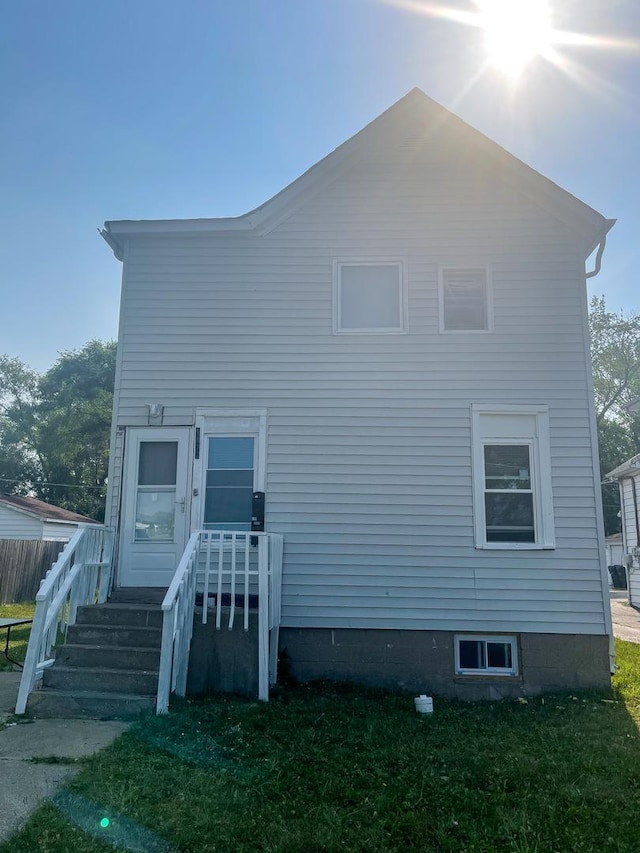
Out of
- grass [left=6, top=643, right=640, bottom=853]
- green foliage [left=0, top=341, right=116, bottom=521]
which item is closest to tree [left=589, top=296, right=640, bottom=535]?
green foliage [left=0, top=341, right=116, bottom=521]

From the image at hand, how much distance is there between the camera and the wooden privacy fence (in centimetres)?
1675

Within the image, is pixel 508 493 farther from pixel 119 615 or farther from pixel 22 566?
pixel 22 566

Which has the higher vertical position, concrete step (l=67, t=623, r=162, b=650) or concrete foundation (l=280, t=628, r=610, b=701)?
concrete step (l=67, t=623, r=162, b=650)

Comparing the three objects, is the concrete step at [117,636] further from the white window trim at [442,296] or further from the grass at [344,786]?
the white window trim at [442,296]

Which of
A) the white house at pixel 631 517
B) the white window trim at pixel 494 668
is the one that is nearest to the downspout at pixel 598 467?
the white window trim at pixel 494 668

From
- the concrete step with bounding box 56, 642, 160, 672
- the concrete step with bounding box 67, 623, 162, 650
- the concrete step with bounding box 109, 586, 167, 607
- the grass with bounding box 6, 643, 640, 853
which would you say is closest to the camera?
the grass with bounding box 6, 643, 640, 853

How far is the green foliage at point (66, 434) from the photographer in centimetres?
3525

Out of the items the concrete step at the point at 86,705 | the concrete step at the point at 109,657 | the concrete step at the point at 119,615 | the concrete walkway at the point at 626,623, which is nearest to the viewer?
the concrete step at the point at 86,705

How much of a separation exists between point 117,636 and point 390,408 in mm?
3811

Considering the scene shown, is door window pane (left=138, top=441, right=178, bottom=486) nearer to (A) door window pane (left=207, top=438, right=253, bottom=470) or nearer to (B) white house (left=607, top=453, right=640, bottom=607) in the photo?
(A) door window pane (left=207, top=438, right=253, bottom=470)

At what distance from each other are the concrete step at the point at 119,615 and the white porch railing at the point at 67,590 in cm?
12

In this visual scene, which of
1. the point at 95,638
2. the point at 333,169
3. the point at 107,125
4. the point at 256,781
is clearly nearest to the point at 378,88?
the point at 333,169

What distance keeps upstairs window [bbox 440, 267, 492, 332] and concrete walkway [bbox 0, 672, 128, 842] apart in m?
5.55

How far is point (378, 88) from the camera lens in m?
9.11
